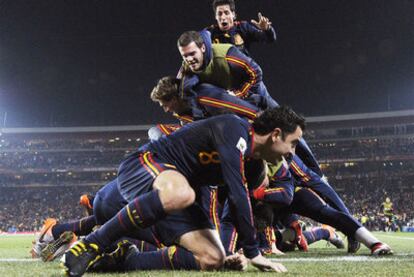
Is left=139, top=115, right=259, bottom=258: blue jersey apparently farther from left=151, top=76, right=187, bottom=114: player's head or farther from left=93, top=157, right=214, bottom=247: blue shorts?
left=151, top=76, right=187, bottom=114: player's head

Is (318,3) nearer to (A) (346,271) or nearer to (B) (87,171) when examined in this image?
(A) (346,271)

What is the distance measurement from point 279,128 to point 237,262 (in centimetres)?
114

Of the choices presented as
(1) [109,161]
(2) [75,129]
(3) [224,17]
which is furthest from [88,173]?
(3) [224,17]

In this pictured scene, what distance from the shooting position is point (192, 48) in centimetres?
454

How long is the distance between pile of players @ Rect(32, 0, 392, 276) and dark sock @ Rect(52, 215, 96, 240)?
1 centimetres

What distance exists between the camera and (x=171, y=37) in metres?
37.8

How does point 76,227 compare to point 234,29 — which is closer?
point 76,227

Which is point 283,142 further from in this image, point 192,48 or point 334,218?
point 334,218

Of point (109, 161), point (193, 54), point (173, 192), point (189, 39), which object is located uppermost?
point (189, 39)

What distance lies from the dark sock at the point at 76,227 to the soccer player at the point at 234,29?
9.15ft

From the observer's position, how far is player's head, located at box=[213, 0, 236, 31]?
19.0 feet

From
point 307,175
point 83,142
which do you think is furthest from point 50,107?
point 307,175

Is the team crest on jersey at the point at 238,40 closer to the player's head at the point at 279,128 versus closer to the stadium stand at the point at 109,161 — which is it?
the player's head at the point at 279,128

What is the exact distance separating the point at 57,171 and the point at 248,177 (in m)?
51.7
